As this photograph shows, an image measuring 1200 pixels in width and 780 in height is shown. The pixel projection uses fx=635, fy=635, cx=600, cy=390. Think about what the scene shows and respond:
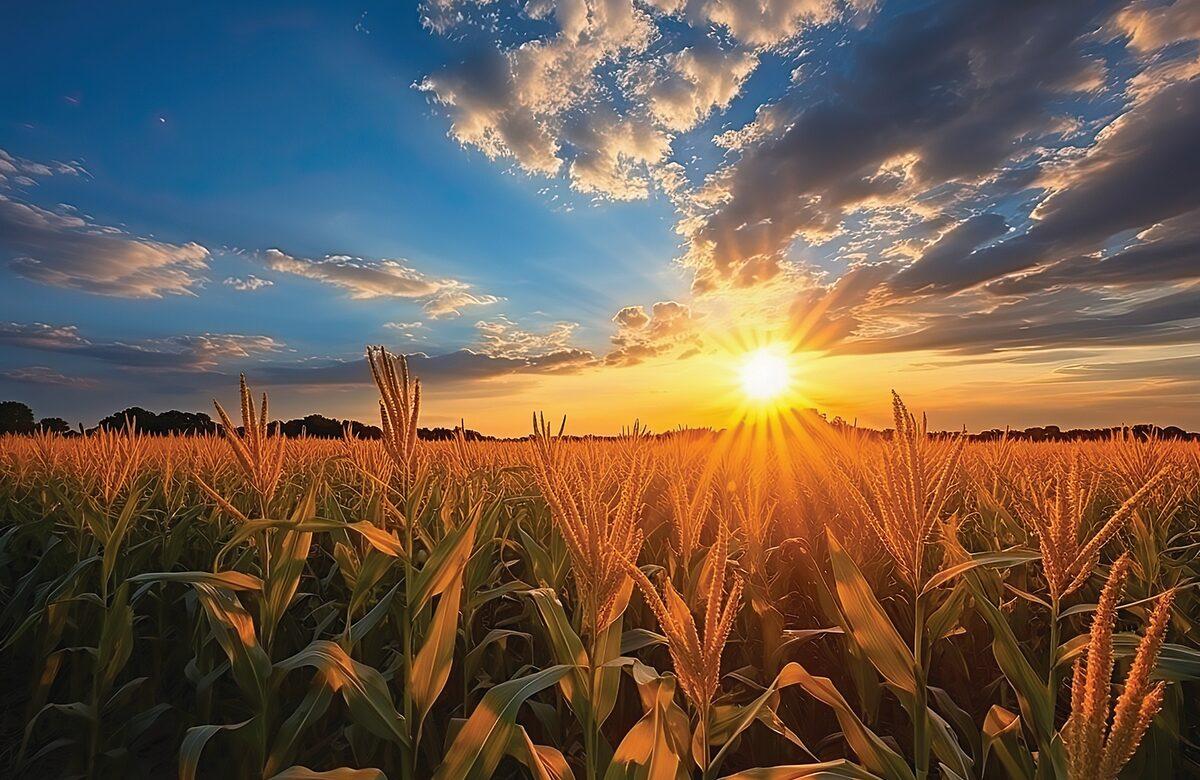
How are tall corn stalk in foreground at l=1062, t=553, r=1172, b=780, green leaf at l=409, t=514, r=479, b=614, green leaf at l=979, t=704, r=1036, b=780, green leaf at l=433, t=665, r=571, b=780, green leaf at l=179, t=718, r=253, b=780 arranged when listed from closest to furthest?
tall corn stalk in foreground at l=1062, t=553, r=1172, b=780, green leaf at l=433, t=665, r=571, b=780, green leaf at l=979, t=704, r=1036, b=780, green leaf at l=179, t=718, r=253, b=780, green leaf at l=409, t=514, r=479, b=614

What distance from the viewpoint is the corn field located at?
6.62 ft

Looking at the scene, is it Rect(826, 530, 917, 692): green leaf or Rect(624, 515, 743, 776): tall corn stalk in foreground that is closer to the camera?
Rect(624, 515, 743, 776): tall corn stalk in foreground

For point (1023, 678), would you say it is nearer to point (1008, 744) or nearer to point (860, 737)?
point (1008, 744)

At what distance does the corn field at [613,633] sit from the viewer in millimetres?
2018

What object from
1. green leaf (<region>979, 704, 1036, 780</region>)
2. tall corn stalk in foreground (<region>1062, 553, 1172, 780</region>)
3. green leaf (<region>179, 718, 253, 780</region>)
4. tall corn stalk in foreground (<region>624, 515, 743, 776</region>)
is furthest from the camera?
green leaf (<region>179, 718, 253, 780</region>)

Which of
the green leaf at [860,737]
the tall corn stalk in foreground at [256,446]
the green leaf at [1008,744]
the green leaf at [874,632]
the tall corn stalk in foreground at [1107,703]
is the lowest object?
the green leaf at [1008,744]

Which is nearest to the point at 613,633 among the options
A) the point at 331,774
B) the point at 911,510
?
the point at 331,774

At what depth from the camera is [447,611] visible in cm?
260

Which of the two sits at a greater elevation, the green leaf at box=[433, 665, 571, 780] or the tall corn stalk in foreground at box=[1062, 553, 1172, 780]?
the tall corn stalk in foreground at box=[1062, 553, 1172, 780]

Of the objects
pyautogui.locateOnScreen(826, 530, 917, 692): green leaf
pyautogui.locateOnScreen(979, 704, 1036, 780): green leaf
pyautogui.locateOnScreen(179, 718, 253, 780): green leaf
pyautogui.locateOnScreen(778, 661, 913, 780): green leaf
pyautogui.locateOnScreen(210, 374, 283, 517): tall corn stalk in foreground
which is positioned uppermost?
pyautogui.locateOnScreen(210, 374, 283, 517): tall corn stalk in foreground

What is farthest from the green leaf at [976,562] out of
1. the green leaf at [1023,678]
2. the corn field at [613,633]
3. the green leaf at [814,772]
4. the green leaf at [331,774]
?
the green leaf at [331,774]

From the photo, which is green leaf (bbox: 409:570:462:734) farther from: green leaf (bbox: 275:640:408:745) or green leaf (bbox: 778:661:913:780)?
green leaf (bbox: 778:661:913:780)

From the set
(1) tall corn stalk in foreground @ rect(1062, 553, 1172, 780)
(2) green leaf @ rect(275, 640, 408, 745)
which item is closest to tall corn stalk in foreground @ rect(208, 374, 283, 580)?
(2) green leaf @ rect(275, 640, 408, 745)

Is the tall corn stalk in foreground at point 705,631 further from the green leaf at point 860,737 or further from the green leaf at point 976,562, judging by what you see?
the green leaf at point 976,562
